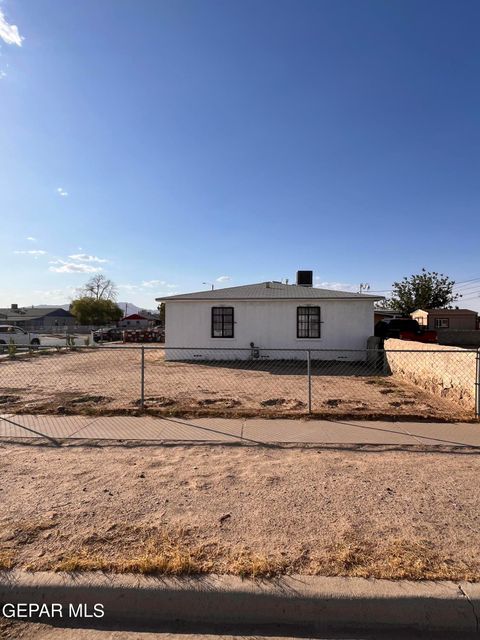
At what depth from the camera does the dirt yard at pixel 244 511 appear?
8.88 ft

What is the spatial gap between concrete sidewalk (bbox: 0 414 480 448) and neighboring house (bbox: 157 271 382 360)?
35.8 feet

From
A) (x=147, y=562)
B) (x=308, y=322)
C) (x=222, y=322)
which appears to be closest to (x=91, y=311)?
(x=222, y=322)

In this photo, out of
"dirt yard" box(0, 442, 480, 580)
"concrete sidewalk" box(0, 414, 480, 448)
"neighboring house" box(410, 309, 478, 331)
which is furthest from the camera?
"neighboring house" box(410, 309, 478, 331)

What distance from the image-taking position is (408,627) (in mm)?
2324

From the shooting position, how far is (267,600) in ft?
7.87

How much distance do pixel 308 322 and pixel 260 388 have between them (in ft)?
26.3

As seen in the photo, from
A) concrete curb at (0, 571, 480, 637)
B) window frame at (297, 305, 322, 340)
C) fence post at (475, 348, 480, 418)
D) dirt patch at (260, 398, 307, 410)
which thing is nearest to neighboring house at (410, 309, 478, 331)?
window frame at (297, 305, 322, 340)

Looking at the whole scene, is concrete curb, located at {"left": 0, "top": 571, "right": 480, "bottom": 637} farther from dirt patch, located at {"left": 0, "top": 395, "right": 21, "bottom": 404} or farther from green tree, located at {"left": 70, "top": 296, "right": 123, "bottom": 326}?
green tree, located at {"left": 70, "top": 296, "right": 123, "bottom": 326}

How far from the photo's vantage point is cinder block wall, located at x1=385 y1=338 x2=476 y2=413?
7523 millimetres

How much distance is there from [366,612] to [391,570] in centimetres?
36

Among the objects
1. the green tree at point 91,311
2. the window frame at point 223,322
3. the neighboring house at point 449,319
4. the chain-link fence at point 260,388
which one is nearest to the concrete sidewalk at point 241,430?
the chain-link fence at point 260,388

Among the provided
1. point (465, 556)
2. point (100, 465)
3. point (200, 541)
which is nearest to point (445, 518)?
point (465, 556)

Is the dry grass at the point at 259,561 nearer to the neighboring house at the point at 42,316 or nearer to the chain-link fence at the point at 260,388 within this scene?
the chain-link fence at the point at 260,388

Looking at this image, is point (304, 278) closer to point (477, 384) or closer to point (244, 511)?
point (477, 384)
